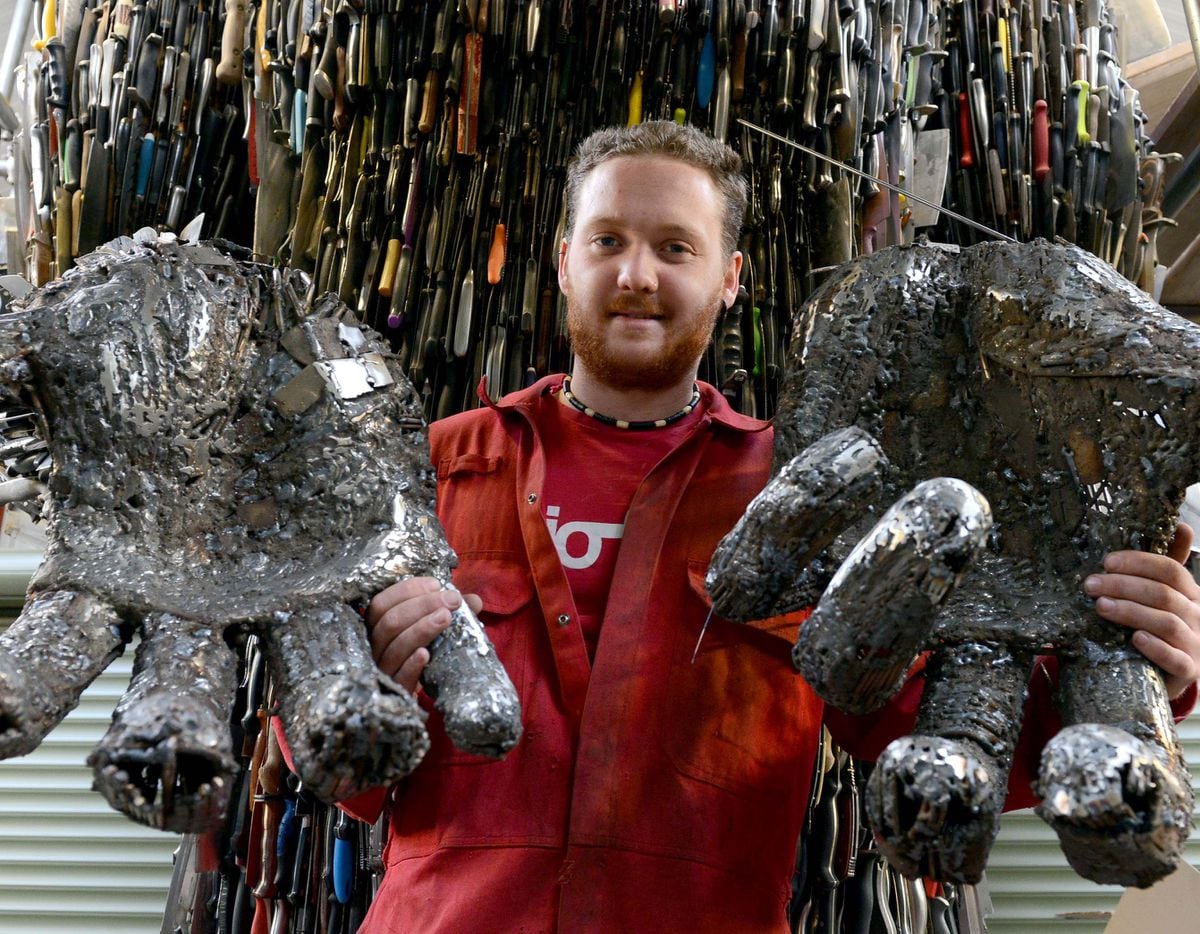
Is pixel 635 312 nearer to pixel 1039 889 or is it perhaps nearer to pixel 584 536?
pixel 584 536

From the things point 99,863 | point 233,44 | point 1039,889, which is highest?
point 233,44

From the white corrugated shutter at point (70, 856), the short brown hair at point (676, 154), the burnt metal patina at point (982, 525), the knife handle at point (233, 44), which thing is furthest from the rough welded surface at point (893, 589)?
the white corrugated shutter at point (70, 856)

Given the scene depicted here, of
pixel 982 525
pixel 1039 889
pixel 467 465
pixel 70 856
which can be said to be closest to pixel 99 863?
pixel 70 856

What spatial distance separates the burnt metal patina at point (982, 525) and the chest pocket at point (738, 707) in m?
0.26

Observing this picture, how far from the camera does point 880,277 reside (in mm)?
1287

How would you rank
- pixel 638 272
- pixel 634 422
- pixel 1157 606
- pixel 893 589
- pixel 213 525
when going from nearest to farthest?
pixel 893 589
pixel 1157 606
pixel 213 525
pixel 638 272
pixel 634 422

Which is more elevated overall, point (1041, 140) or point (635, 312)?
point (1041, 140)

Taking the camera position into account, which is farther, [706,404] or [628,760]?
[706,404]

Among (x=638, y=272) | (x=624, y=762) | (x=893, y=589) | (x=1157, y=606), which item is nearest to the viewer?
(x=893, y=589)

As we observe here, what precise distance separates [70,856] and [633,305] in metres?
1.85

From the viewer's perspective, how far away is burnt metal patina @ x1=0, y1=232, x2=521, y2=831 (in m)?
0.98

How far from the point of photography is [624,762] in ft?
4.47

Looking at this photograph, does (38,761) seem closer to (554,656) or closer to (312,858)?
(312,858)

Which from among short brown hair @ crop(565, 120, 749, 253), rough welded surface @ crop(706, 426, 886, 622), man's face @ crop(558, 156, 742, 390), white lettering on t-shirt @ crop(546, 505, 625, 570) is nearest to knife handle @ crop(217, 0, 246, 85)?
short brown hair @ crop(565, 120, 749, 253)
